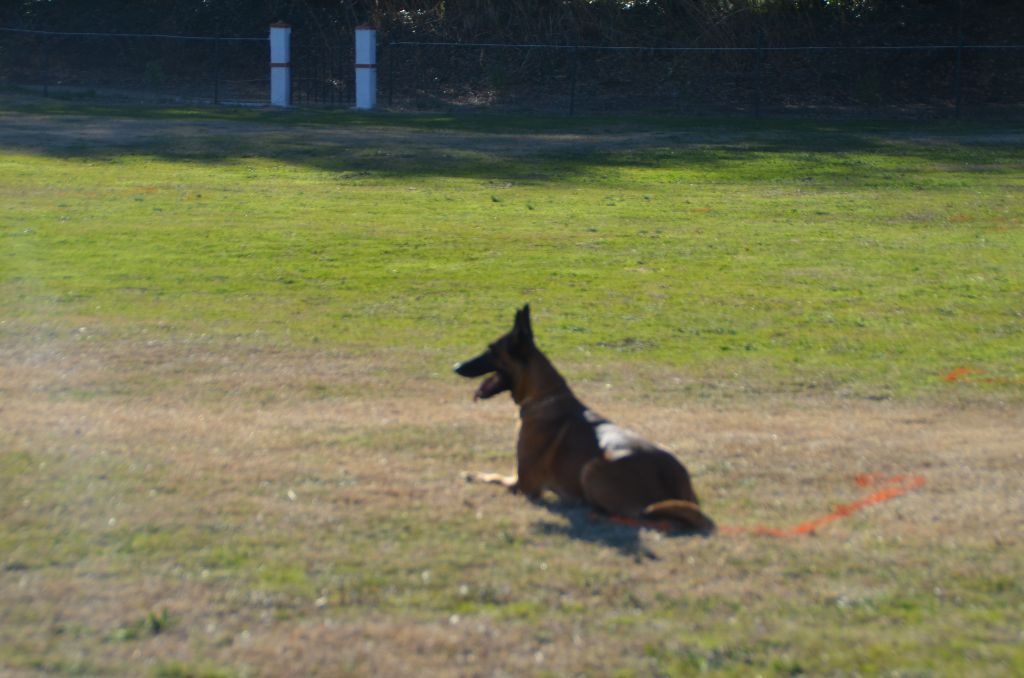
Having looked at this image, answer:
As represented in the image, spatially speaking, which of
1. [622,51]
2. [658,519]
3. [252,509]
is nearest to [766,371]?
[658,519]

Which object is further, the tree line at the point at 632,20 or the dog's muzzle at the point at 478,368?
the tree line at the point at 632,20

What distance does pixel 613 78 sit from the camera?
38281 millimetres

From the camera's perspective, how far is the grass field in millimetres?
5148

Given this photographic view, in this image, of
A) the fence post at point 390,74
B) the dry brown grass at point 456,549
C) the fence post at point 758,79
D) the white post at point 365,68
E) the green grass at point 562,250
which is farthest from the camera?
the fence post at point 390,74

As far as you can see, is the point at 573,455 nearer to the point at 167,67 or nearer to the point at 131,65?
the point at 167,67

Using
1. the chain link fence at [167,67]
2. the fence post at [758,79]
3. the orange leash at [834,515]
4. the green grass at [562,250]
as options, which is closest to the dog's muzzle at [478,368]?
the orange leash at [834,515]

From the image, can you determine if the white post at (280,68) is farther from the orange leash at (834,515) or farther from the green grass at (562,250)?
the orange leash at (834,515)

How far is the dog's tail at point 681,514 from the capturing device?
250 inches

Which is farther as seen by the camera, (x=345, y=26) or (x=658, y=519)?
(x=345, y=26)

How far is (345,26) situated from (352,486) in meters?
37.9

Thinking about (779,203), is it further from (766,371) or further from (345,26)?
(345,26)

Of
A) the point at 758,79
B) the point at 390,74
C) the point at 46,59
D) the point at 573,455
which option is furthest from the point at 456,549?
the point at 46,59

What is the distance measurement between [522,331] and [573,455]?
84cm

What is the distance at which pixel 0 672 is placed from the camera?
4711 millimetres
